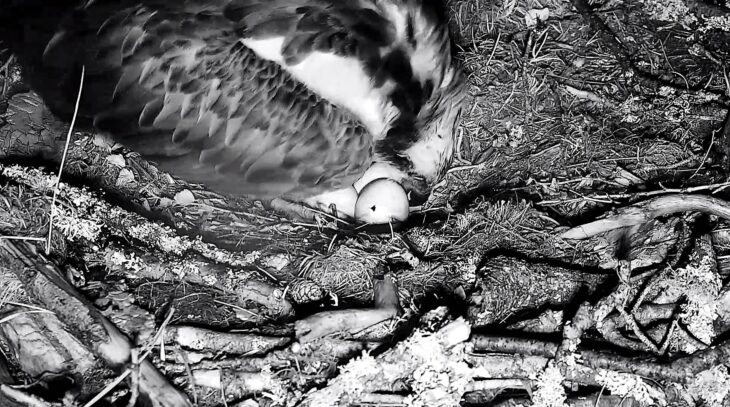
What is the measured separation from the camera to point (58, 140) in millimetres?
2898

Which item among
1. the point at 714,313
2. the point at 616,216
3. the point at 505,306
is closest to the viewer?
the point at 714,313

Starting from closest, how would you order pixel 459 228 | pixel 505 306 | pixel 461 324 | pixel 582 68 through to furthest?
pixel 461 324
pixel 505 306
pixel 459 228
pixel 582 68

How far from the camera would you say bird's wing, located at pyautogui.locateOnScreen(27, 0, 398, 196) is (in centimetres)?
252

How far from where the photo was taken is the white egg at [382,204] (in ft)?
9.16

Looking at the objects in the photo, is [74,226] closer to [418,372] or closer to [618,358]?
[418,372]

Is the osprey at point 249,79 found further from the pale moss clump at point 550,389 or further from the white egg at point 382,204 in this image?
the pale moss clump at point 550,389

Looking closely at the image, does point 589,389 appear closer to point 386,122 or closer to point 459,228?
point 459,228

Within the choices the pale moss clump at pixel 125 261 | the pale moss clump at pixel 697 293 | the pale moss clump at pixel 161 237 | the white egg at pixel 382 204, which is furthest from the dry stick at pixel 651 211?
the pale moss clump at pixel 125 261

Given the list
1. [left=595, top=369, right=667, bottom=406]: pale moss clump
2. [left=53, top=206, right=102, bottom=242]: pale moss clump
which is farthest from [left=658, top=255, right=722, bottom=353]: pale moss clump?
[left=53, top=206, right=102, bottom=242]: pale moss clump

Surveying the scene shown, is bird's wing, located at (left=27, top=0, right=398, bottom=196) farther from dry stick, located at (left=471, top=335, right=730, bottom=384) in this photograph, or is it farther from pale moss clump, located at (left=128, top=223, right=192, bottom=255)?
dry stick, located at (left=471, top=335, right=730, bottom=384)

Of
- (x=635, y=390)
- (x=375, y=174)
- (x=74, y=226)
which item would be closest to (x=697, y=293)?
(x=635, y=390)

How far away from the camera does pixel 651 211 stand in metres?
2.50

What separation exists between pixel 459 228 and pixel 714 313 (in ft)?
3.19

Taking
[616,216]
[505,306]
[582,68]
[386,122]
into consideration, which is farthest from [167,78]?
[582,68]
